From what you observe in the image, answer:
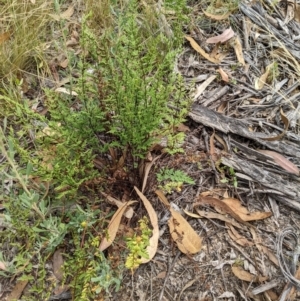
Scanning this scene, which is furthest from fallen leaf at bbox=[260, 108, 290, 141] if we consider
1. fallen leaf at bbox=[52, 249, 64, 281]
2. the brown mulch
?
fallen leaf at bbox=[52, 249, 64, 281]

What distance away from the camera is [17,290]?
1632mm

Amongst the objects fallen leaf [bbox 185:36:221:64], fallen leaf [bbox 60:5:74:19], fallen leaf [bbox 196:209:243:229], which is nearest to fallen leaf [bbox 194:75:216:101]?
fallen leaf [bbox 185:36:221:64]

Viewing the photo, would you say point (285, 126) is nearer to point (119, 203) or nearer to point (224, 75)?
point (224, 75)

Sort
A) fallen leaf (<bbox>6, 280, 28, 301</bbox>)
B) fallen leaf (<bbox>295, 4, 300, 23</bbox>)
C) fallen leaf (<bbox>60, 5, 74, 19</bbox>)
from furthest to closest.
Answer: fallen leaf (<bbox>295, 4, 300, 23</bbox>)
fallen leaf (<bbox>60, 5, 74, 19</bbox>)
fallen leaf (<bbox>6, 280, 28, 301</bbox>)

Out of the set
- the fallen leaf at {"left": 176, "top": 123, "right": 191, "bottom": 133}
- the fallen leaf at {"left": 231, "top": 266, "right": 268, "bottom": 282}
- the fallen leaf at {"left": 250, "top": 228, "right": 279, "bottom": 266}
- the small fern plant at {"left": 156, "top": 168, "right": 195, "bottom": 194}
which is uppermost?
the fallen leaf at {"left": 176, "top": 123, "right": 191, "bottom": 133}

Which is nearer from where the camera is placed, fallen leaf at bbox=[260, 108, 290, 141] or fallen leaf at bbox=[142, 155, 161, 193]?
fallen leaf at bbox=[142, 155, 161, 193]

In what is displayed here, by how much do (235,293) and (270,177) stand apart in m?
0.49

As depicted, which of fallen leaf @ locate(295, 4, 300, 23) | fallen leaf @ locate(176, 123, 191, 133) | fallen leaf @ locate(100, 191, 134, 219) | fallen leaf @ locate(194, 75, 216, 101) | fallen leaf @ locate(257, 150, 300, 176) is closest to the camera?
fallen leaf @ locate(100, 191, 134, 219)

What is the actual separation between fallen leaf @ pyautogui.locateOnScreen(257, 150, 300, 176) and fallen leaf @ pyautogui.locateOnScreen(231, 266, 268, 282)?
1.52ft

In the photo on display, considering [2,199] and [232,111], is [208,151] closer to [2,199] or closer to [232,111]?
[232,111]

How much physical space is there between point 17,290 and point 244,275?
825 mm

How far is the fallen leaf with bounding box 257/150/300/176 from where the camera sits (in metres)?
1.84

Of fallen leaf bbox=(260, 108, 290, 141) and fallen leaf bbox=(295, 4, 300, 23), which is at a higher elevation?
fallen leaf bbox=(295, 4, 300, 23)

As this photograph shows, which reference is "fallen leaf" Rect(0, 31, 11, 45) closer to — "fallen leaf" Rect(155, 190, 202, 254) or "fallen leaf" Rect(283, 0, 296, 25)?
"fallen leaf" Rect(155, 190, 202, 254)
